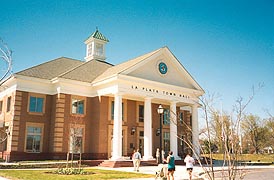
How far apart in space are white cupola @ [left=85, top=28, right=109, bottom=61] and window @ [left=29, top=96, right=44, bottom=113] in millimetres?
12490

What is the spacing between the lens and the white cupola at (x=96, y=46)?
39.5 metres

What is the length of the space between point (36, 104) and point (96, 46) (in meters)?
14.5

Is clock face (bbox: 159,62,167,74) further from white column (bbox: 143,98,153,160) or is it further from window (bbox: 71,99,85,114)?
window (bbox: 71,99,85,114)

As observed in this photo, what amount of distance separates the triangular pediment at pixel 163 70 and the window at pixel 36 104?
28.2 feet

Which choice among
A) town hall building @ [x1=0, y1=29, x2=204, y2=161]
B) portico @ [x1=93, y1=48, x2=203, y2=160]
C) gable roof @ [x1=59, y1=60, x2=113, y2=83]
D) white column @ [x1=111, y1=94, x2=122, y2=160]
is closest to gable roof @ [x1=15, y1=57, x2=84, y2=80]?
town hall building @ [x1=0, y1=29, x2=204, y2=161]

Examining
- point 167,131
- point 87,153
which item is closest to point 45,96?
point 87,153

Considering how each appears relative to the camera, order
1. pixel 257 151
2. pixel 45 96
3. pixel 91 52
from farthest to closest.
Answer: pixel 257 151 → pixel 91 52 → pixel 45 96

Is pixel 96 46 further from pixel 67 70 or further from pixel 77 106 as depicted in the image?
pixel 77 106

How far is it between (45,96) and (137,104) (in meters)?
9.78

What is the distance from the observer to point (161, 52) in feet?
102

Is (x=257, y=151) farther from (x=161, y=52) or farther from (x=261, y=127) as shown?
(x=161, y=52)

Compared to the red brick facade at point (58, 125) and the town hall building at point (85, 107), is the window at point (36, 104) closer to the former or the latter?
the town hall building at point (85, 107)

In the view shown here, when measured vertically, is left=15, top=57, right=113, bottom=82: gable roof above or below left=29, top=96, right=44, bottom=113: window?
above

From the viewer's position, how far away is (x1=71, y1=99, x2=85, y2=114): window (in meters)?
28.7
